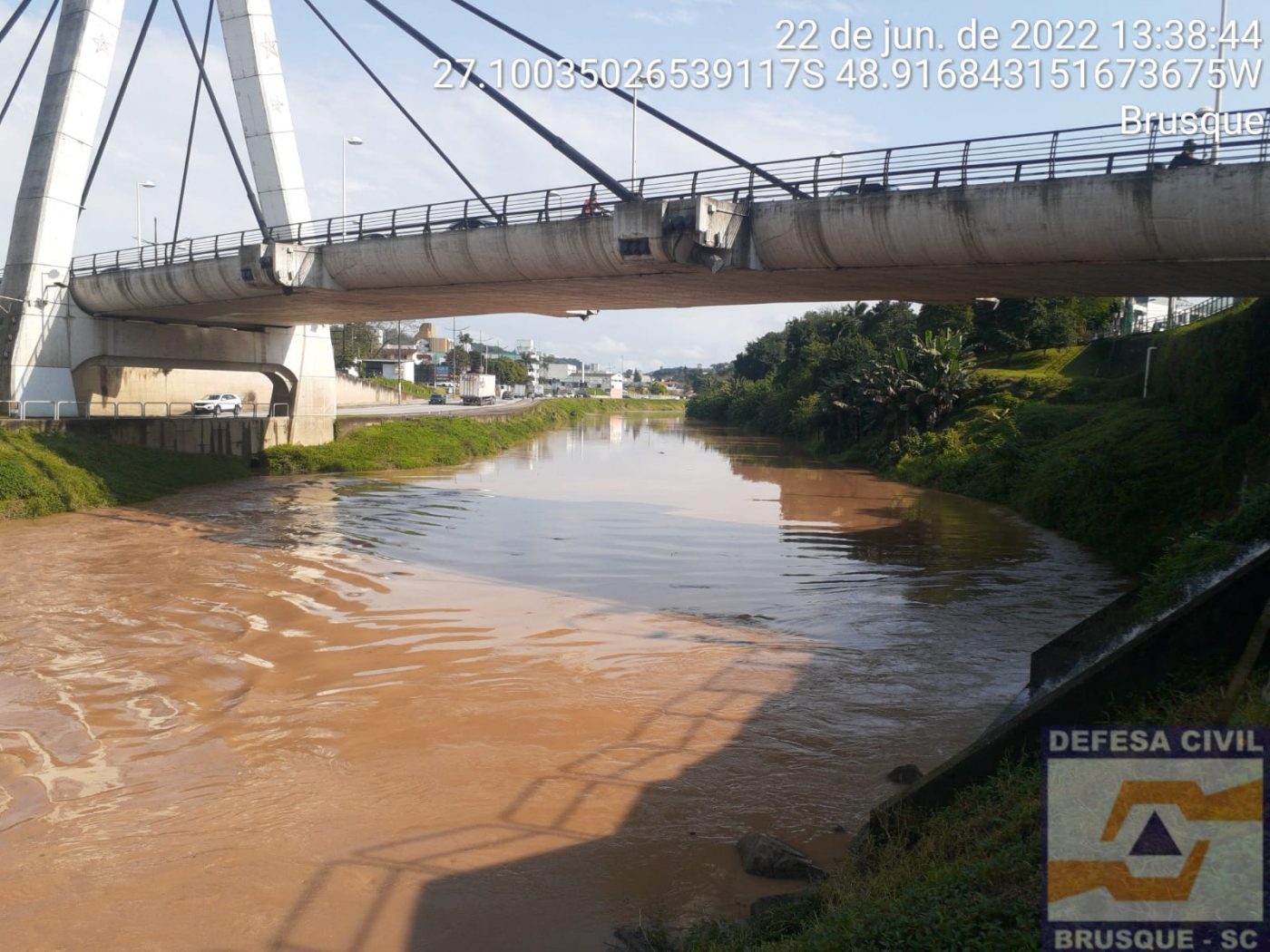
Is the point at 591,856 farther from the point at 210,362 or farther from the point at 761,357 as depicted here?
the point at 761,357

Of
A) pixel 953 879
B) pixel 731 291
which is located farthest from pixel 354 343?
pixel 953 879

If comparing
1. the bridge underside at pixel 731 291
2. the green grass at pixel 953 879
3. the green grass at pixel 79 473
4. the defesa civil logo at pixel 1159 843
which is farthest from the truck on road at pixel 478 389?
the defesa civil logo at pixel 1159 843

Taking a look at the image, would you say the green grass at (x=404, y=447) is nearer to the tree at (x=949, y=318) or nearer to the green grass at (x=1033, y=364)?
the tree at (x=949, y=318)

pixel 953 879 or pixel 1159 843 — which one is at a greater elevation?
pixel 1159 843

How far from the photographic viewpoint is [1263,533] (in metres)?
11.1

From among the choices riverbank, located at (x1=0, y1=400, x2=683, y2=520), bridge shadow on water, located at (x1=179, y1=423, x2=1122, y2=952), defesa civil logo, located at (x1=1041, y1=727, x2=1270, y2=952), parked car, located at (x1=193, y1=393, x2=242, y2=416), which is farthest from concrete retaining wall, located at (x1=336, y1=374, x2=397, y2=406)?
defesa civil logo, located at (x1=1041, y1=727, x2=1270, y2=952)

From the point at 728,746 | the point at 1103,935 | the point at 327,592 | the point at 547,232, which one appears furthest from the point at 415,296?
the point at 1103,935

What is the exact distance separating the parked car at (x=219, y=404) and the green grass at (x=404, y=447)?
20.0 ft

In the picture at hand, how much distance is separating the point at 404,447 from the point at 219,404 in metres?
8.67

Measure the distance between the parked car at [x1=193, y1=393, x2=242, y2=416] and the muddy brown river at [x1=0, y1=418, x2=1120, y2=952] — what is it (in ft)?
62.9

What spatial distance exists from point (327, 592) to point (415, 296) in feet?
42.5

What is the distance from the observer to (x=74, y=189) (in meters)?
32.7

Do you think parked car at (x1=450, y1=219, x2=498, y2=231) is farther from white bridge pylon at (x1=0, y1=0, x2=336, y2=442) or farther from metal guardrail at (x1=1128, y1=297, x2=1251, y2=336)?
metal guardrail at (x1=1128, y1=297, x2=1251, y2=336)

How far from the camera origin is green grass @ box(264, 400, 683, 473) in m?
40.2
